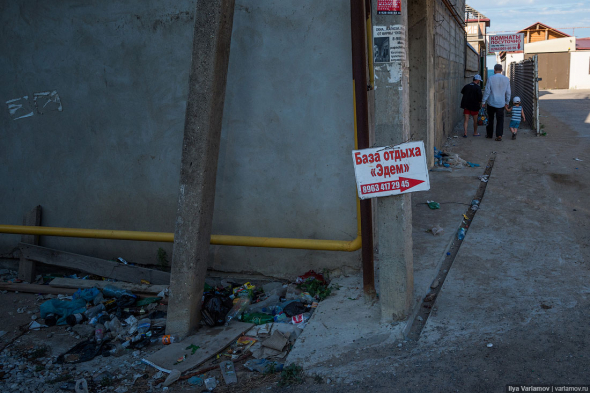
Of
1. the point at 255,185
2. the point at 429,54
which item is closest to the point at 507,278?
the point at 255,185

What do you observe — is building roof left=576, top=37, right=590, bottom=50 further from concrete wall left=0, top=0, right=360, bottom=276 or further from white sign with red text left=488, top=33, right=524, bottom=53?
concrete wall left=0, top=0, right=360, bottom=276

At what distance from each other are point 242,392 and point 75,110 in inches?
148

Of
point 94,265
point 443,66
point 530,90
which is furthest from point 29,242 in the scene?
point 530,90

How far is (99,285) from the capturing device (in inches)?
203

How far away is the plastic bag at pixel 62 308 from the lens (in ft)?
15.3

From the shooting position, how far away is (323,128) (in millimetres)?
4352

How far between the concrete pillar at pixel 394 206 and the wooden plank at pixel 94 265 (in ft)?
8.54

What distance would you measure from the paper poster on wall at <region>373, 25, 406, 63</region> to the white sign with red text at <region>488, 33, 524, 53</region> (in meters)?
23.6

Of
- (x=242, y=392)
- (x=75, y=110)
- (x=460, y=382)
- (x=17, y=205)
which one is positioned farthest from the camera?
(x=17, y=205)

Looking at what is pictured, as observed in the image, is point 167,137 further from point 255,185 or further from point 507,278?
point 507,278

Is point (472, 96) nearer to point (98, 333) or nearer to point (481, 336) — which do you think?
point (481, 336)

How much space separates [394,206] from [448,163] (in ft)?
20.3

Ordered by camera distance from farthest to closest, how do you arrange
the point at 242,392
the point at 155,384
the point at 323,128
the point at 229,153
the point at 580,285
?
the point at 229,153 < the point at 323,128 < the point at 580,285 < the point at 155,384 < the point at 242,392

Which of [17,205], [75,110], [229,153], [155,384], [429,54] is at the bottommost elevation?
[155,384]
